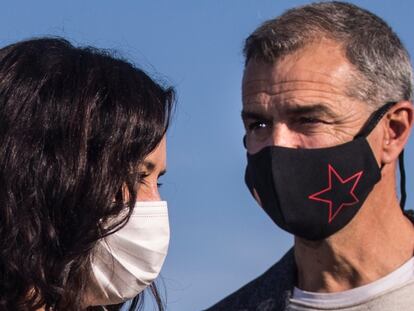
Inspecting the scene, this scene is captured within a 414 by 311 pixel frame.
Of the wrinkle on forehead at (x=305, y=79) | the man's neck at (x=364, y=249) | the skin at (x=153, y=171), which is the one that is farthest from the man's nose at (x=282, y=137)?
the skin at (x=153, y=171)

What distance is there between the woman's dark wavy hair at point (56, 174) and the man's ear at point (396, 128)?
1.43 m

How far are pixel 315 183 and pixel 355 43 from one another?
2.46 ft

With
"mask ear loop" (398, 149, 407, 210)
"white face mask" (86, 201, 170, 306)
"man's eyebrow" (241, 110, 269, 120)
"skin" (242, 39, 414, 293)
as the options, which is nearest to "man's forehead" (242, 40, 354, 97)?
"skin" (242, 39, 414, 293)

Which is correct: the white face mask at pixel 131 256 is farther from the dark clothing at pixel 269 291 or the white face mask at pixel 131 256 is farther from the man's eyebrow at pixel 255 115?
the man's eyebrow at pixel 255 115

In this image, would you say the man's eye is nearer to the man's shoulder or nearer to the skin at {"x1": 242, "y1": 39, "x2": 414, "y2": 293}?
the skin at {"x1": 242, "y1": 39, "x2": 414, "y2": 293}

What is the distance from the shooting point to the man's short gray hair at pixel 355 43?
5230mm

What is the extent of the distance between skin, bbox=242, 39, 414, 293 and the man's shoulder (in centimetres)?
12

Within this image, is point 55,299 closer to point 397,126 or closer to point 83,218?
point 83,218

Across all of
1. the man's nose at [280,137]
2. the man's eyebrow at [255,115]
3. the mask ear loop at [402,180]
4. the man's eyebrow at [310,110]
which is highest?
the man's eyebrow at [310,110]

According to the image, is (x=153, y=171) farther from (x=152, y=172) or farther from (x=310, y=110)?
(x=310, y=110)

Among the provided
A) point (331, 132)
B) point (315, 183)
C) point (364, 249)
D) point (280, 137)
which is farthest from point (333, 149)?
point (364, 249)

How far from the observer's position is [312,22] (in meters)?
5.34

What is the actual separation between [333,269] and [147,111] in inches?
60.8

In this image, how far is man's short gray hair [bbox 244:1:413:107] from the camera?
5.23 meters
